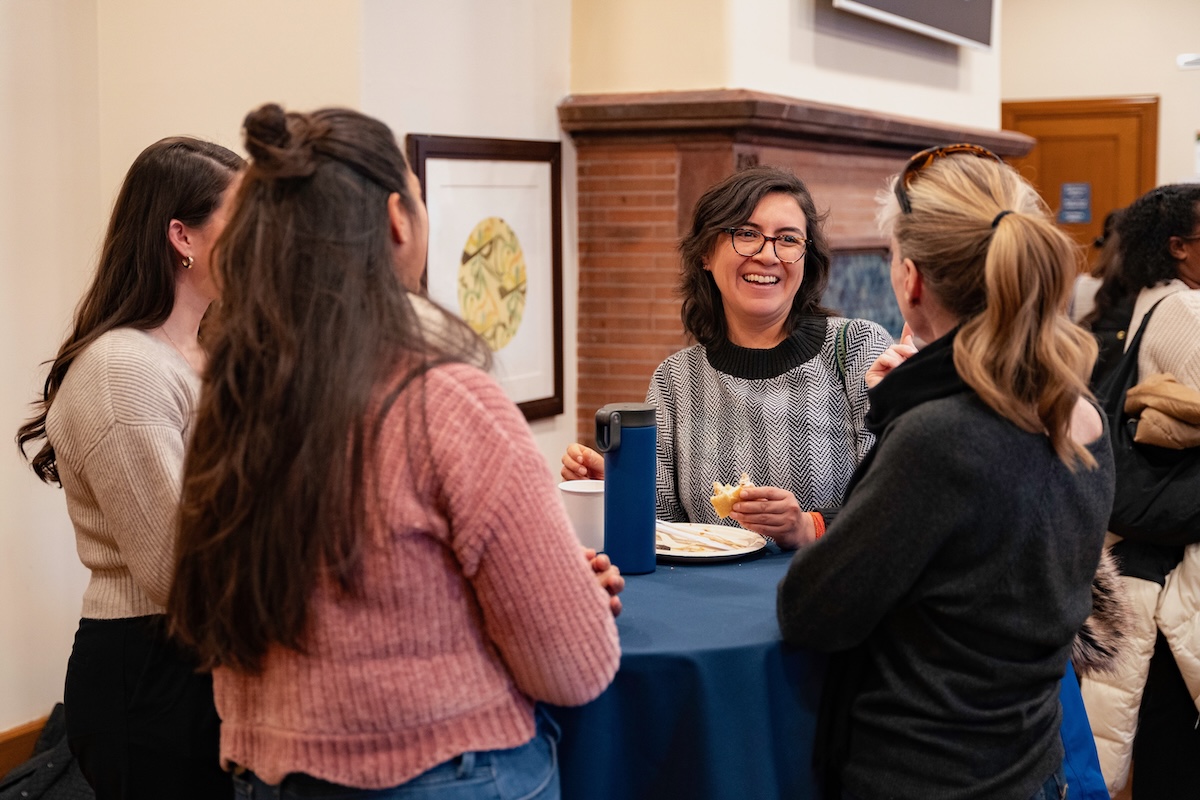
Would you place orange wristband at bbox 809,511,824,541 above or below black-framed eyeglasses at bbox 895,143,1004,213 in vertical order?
below

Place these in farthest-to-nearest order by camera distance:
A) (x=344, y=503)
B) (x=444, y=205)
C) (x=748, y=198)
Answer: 1. (x=444, y=205)
2. (x=748, y=198)
3. (x=344, y=503)

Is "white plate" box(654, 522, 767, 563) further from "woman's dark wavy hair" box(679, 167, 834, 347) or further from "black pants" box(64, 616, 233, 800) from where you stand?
"black pants" box(64, 616, 233, 800)

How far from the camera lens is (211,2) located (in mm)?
3418

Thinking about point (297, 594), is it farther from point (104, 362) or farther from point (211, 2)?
point (211, 2)

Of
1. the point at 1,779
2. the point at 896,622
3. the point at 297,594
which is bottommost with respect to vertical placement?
the point at 1,779

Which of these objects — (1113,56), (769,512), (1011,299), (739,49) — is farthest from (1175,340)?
(1113,56)

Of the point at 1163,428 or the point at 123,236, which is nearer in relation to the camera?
the point at 123,236

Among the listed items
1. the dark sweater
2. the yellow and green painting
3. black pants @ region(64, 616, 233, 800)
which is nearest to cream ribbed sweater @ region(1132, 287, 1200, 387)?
the dark sweater

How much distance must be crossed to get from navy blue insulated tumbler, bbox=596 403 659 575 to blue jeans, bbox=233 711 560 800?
21.2 inches

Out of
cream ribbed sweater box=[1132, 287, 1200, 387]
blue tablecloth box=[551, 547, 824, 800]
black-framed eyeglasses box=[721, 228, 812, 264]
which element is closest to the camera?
blue tablecloth box=[551, 547, 824, 800]

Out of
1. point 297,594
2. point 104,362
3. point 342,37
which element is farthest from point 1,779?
point 297,594

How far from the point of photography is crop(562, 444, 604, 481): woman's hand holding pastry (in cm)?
234

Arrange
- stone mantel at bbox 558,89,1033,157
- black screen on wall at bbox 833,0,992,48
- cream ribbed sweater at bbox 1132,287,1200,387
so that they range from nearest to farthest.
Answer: cream ribbed sweater at bbox 1132,287,1200,387
stone mantel at bbox 558,89,1033,157
black screen on wall at bbox 833,0,992,48

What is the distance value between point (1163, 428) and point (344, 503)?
218cm
